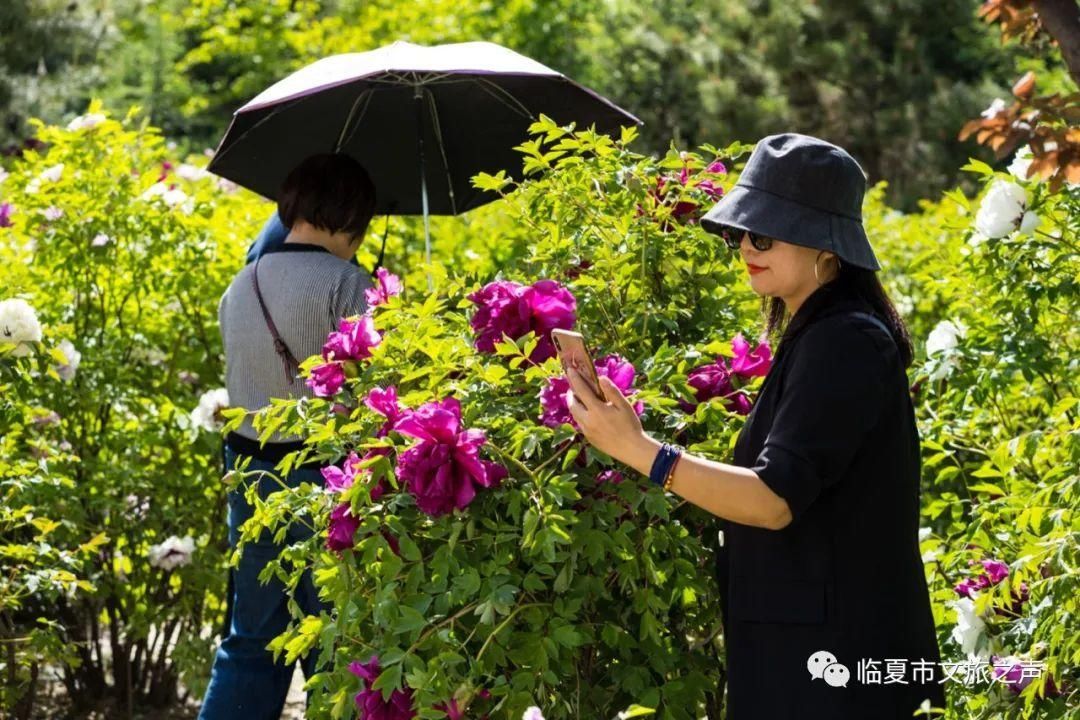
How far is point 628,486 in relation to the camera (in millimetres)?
2523

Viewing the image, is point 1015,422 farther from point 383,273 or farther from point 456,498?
point 456,498

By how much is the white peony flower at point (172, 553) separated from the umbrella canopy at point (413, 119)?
41.9 inches

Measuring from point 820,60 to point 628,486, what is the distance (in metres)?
15.2

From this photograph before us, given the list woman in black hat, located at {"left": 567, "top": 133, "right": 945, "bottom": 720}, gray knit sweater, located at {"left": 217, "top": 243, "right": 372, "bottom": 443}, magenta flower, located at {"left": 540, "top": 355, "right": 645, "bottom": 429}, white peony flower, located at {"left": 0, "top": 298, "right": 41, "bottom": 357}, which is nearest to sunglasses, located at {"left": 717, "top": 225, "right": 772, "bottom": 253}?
woman in black hat, located at {"left": 567, "top": 133, "right": 945, "bottom": 720}

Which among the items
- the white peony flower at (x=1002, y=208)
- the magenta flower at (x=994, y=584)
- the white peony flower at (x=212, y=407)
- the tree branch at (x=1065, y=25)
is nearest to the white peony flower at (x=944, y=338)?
the white peony flower at (x=1002, y=208)

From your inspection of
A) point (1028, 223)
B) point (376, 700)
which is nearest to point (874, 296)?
point (376, 700)

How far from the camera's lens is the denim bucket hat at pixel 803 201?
234 centimetres

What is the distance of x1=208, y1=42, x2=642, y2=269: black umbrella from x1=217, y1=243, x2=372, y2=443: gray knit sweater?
41 cm

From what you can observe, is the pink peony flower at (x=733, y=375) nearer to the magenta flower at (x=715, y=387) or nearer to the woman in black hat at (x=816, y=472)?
the magenta flower at (x=715, y=387)

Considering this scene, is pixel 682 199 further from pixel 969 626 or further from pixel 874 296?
pixel 969 626

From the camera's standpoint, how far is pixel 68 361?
13.7 feet

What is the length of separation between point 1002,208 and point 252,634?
79.4 inches

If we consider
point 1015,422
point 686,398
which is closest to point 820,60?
point 1015,422

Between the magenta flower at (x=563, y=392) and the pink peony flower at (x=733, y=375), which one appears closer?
the magenta flower at (x=563, y=392)
